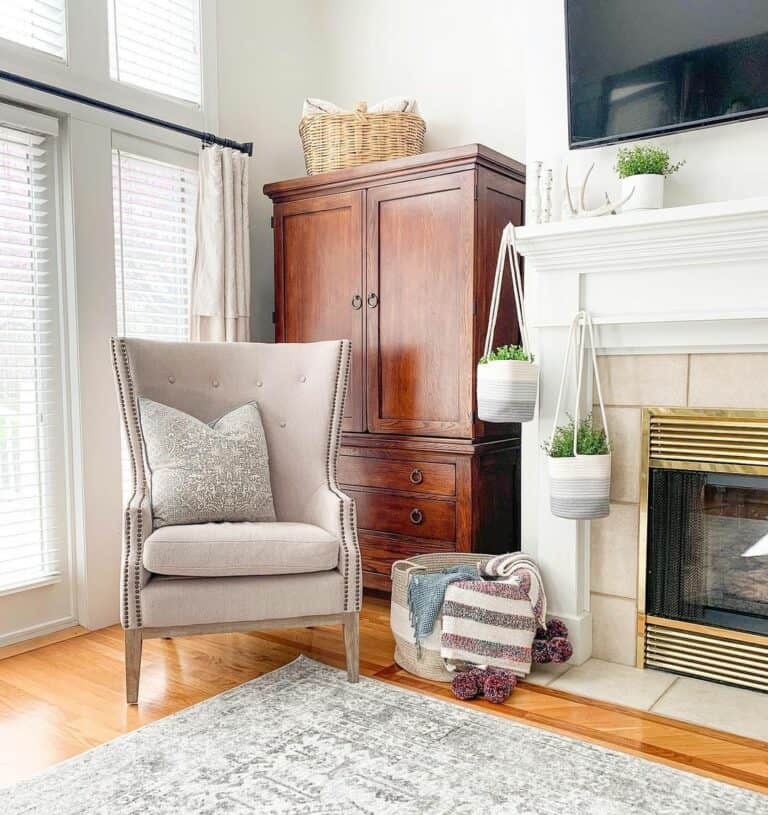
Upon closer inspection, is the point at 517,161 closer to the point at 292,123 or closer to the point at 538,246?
the point at 538,246

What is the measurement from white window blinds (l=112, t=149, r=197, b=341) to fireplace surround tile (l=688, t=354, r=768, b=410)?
1962 millimetres

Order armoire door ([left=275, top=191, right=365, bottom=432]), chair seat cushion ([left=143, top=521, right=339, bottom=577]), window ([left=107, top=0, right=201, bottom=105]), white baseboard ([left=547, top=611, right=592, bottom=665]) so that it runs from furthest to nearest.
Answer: armoire door ([left=275, top=191, right=365, bottom=432])
window ([left=107, top=0, right=201, bottom=105])
white baseboard ([left=547, top=611, right=592, bottom=665])
chair seat cushion ([left=143, top=521, right=339, bottom=577])

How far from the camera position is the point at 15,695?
2.27 meters

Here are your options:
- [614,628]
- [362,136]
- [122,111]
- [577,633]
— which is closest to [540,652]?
[577,633]

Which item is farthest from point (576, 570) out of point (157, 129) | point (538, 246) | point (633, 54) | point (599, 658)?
point (157, 129)

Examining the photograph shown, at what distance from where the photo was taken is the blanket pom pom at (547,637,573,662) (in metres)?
2.37

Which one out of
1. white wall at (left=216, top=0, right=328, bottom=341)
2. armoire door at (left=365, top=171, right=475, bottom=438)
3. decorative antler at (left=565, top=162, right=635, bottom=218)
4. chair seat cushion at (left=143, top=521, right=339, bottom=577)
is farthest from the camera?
white wall at (left=216, top=0, right=328, bottom=341)

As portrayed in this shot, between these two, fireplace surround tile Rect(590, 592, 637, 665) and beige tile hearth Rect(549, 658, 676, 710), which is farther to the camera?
fireplace surround tile Rect(590, 592, 637, 665)

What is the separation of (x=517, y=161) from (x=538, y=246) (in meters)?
0.84

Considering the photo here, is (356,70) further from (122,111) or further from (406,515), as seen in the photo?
(406,515)

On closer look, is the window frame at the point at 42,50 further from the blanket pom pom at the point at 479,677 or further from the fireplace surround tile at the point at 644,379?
the blanket pom pom at the point at 479,677

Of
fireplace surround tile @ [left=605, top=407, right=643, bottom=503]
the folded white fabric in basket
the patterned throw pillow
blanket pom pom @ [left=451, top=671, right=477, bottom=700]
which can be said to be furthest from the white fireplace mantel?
the folded white fabric in basket

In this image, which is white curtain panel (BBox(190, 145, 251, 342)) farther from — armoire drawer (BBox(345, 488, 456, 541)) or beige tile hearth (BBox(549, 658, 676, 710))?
beige tile hearth (BBox(549, 658, 676, 710))

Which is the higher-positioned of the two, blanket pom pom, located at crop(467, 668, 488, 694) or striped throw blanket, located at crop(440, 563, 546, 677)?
striped throw blanket, located at crop(440, 563, 546, 677)
